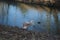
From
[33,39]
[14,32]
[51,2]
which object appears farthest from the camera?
[51,2]

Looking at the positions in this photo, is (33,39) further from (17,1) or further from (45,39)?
(17,1)

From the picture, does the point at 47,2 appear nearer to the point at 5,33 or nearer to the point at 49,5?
the point at 49,5

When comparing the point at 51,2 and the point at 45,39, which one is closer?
the point at 45,39

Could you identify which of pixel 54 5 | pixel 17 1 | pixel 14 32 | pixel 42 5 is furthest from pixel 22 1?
pixel 14 32

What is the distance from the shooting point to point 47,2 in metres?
10.6

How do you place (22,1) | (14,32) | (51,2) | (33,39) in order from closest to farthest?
(33,39) → (14,32) → (51,2) → (22,1)

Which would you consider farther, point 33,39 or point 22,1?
point 22,1

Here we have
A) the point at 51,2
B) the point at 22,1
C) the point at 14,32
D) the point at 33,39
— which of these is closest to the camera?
the point at 33,39

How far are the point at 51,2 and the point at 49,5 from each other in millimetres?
242

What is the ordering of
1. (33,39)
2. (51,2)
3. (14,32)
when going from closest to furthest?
(33,39)
(14,32)
(51,2)

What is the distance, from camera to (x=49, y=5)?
10.5 metres

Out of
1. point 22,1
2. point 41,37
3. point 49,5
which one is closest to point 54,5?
point 49,5

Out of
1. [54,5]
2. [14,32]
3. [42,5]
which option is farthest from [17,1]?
[14,32]

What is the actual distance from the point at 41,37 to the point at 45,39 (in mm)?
132
